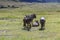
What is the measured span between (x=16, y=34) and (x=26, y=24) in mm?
2705

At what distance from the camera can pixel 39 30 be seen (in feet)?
63.6

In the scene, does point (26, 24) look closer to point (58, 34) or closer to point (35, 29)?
point (35, 29)

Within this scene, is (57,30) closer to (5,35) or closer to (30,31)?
(30,31)

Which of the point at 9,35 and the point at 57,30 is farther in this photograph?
the point at 57,30

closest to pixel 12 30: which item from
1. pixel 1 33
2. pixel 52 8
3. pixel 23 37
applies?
pixel 1 33

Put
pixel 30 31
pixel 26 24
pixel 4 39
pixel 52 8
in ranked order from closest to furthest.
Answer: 1. pixel 4 39
2. pixel 30 31
3. pixel 26 24
4. pixel 52 8

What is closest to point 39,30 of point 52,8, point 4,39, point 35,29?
point 35,29

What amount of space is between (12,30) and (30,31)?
144 cm

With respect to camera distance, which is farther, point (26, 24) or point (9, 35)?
point (26, 24)

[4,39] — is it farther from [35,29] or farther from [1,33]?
[35,29]

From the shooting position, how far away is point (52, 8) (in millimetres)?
41188

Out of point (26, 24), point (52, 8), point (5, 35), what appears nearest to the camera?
point (5, 35)

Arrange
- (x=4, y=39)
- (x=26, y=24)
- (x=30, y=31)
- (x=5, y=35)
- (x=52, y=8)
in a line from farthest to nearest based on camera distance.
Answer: (x=52, y=8) < (x=26, y=24) < (x=30, y=31) < (x=5, y=35) < (x=4, y=39)

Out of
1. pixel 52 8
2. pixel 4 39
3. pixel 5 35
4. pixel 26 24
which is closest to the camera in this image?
pixel 4 39
